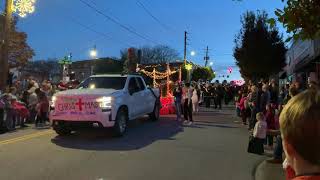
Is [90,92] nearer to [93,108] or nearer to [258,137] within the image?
[93,108]

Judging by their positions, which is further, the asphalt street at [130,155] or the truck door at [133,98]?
the truck door at [133,98]

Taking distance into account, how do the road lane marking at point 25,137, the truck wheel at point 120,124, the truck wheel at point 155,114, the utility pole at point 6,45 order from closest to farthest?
the road lane marking at point 25,137 < the truck wheel at point 120,124 < the truck wheel at point 155,114 < the utility pole at point 6,45

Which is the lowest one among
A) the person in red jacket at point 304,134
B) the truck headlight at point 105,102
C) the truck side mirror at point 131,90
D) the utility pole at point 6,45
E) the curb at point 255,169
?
the curb at point 255,169

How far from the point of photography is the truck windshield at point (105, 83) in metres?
16.4

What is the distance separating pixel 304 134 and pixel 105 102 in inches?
495

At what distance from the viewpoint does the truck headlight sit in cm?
1449

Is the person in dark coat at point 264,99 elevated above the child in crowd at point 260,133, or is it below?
above

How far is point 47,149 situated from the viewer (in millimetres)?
12680

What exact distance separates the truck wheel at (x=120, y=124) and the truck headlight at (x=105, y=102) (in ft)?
1.93

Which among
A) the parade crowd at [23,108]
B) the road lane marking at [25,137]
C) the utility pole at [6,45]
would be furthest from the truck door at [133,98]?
the utility pole at [6,45]

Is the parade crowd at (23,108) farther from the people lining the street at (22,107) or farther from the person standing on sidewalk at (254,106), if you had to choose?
the person standing on sidewalk at (254,106)

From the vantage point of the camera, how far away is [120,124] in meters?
15.1

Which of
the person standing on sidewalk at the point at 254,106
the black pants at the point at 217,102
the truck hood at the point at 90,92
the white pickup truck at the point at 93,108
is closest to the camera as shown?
the white pickup truck at the point at 93,108

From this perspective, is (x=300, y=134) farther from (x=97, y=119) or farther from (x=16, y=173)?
(x=97, y=119)
